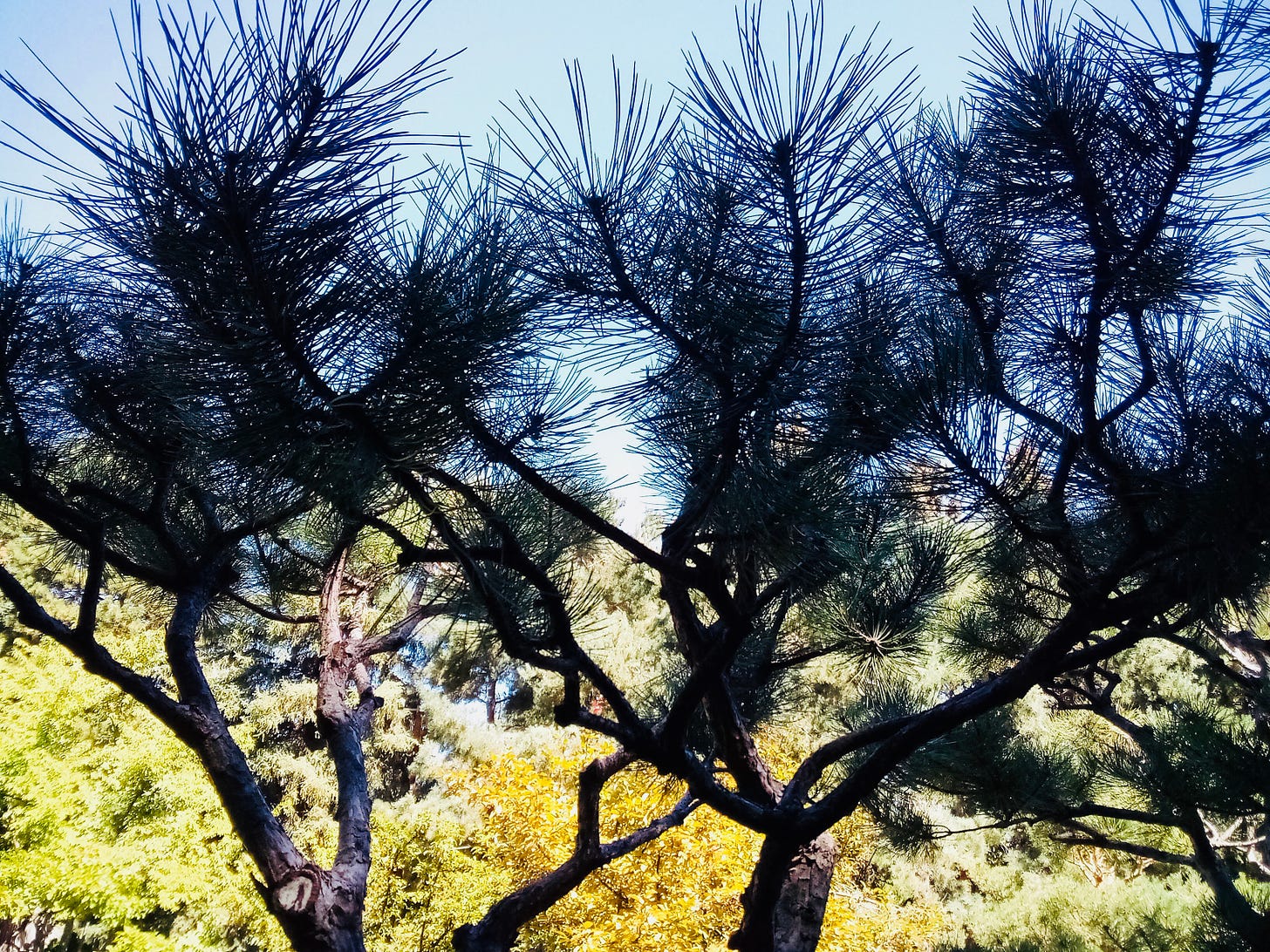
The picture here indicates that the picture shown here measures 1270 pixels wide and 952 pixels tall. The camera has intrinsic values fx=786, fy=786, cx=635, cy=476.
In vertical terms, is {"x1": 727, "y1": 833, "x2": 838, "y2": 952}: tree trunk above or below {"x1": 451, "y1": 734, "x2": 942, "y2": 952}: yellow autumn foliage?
below

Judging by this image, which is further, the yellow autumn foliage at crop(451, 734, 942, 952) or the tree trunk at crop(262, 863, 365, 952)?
the yellow autumn foliage at crop(451, 734, 942, 952)

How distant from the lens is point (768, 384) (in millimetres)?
1023

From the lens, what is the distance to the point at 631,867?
4266 millimetres

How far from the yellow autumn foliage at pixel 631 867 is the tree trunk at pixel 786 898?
167cm

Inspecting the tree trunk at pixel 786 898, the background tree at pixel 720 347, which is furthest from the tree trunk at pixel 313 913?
the tree trunk at pixel 786 898

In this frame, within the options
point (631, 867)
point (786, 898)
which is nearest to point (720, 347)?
point (786, 898)

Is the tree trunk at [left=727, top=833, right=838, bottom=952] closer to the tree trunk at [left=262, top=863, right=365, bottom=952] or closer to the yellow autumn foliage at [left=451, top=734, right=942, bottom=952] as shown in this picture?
the tree trunk at [left=262, top=863, right=365, bottom=952]

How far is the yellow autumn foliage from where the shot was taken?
3.95 metres

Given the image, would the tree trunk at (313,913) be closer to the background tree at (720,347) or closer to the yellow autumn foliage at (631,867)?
the background tree at (720,347)

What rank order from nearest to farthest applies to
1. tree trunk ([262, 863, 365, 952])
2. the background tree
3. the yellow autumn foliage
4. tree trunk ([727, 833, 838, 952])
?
the background tree
tree trunk ([727, 833, 838, 952])
tree trunk ([262, 863, 365, 952])
the yellow autumn foliage

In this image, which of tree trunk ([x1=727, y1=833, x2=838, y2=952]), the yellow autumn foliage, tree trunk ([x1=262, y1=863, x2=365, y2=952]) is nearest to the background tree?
tree trunk ([x1=727, y1=833, x2=838, y2=952])

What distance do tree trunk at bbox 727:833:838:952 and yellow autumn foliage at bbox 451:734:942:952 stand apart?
1670 mm

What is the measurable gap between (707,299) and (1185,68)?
70cm

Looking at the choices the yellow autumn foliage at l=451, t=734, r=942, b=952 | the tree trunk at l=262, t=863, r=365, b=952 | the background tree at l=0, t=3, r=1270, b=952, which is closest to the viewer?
the background tree at l=0, t=3, r=1270, b=952
